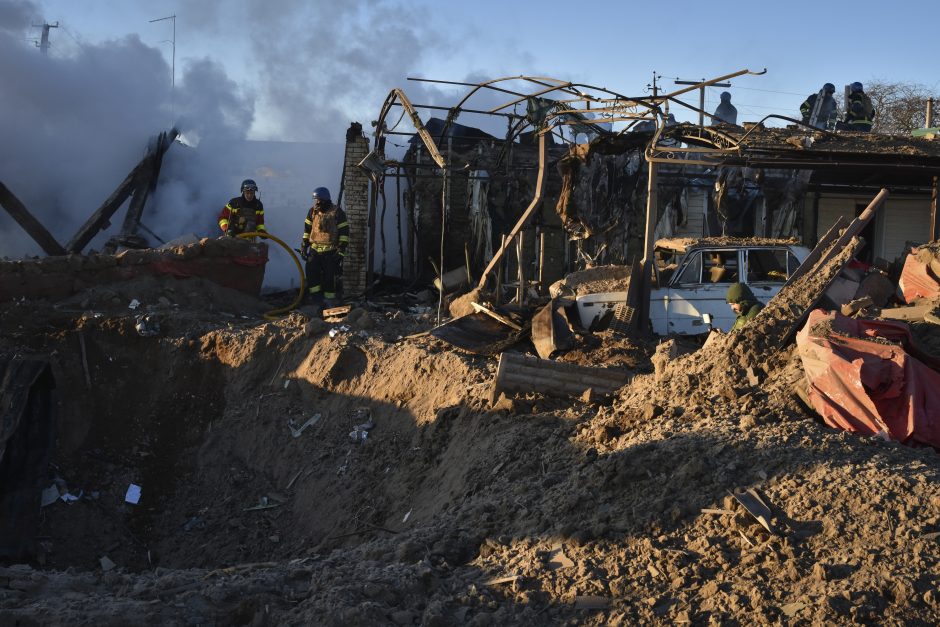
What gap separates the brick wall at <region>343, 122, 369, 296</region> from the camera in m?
17.7

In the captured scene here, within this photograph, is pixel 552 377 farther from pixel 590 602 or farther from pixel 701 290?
pixel 701 290

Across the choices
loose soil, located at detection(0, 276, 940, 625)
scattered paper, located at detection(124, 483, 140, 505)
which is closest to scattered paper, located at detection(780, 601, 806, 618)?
loose soil, located at detection(0, 276, 940, 625)

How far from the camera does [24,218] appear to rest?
15.5 meters

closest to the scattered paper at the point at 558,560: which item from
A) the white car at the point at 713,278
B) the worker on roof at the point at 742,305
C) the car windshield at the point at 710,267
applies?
the worker on roof at the point at 742,305

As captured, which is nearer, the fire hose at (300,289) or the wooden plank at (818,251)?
the wooden plank at (818,251)

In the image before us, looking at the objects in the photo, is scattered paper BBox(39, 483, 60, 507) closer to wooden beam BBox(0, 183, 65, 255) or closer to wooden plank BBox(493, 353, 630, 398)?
wooden plank BBox(493, 353, 630, 398)

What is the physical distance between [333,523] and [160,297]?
5520 mm

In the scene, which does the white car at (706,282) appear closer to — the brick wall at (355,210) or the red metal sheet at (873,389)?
the red metal sheet at (873,389)

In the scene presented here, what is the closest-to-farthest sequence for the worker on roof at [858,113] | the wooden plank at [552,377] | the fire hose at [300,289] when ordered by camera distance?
the wooden plank at [552,377]
the fire hose at [300,289]
the worker on roof at [858,113]

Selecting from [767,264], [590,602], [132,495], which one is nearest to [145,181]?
[132,495]

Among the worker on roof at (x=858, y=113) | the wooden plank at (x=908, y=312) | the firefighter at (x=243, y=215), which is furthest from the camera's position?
the worker on roof at (x=858, y=113)

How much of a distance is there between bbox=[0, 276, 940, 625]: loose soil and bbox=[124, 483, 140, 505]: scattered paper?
0.09 metres

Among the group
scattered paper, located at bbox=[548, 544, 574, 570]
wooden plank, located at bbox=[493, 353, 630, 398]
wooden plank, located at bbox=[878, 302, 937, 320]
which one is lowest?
scattered paper, located at bbox=[548, 544, 574, 570]

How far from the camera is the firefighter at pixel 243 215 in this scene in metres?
14.2
